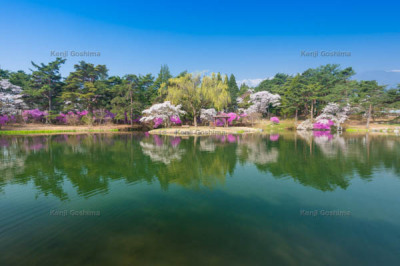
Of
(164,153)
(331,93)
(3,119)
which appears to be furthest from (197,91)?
(3,119)

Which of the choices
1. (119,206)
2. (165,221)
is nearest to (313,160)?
(165,221)

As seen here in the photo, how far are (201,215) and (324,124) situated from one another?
122 ft

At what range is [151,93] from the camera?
1505 inches

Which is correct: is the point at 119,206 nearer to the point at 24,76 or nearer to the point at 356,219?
the point at 356,219

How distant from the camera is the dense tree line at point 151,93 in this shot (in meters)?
29.6

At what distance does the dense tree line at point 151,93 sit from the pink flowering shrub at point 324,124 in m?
1.86

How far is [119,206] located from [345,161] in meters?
11.7

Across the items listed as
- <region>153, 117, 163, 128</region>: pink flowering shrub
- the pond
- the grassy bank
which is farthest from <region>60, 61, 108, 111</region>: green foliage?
the pond

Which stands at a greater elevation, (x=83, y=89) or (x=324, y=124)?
(x=83, y=89)

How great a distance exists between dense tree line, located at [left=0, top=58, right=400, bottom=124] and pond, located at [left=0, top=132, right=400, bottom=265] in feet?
72.6

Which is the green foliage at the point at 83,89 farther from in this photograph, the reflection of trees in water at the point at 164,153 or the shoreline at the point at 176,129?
the reflection of trees in water at the point at 164,153
